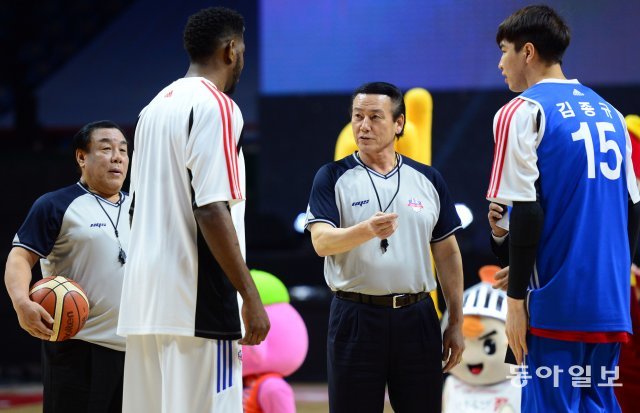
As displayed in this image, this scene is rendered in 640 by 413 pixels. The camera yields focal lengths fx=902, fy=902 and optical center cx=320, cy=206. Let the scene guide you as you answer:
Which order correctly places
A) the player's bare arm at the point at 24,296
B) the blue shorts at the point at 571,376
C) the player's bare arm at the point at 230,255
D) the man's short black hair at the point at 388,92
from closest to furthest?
the player's bare arm at the point at 230,255 < the blue shorts at the point at 571,376 < the player's bare arm at the point at 24,296 < the man's short black hair at the point at 388,92

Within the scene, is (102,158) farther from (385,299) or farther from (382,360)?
(382,360)

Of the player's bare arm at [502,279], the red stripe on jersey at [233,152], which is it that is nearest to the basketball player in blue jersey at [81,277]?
the red stripe on jersey at [233,152]

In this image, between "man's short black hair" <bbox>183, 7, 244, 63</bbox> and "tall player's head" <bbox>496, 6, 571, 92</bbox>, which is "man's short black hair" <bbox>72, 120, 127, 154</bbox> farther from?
"tall player's head" <bbox>496, 6, 571, 92</bbox>

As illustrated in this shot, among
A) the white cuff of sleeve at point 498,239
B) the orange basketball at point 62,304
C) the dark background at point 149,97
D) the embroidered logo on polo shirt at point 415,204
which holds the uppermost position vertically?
the dark background at point 149,97

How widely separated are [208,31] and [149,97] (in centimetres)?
894

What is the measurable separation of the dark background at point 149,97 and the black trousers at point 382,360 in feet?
17.2

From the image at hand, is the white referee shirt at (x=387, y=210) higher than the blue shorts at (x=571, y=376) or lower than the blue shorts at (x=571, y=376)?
higher

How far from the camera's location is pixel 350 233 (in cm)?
369

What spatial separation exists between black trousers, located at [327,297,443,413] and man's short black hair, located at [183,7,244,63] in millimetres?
1289

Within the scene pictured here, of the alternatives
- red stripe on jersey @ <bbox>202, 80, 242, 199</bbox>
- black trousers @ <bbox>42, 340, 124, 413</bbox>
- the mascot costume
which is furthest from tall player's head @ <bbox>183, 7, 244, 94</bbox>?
the mascot costume

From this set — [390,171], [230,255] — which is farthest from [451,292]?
[230,255]

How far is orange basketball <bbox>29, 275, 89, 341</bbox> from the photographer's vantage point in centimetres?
386

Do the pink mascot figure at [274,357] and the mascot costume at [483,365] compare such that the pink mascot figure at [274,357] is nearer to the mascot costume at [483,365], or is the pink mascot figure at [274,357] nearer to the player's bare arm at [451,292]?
the mascot costume at [483,365]

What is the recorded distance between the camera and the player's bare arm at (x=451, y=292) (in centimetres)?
410
